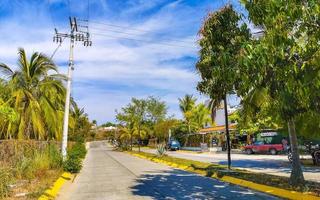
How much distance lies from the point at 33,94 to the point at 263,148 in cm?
2488

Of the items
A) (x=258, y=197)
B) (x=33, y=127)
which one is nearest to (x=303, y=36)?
(x=258, y=197)

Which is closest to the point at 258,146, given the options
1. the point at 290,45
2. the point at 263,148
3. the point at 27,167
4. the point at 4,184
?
the point at 263,148

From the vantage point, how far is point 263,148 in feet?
140

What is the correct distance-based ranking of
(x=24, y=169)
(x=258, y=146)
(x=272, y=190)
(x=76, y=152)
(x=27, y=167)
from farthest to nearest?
(x=258, y=146) < (x=76, y=152) < (x=27, y=167) < (x=24, y=169) < (x=272, y=190)

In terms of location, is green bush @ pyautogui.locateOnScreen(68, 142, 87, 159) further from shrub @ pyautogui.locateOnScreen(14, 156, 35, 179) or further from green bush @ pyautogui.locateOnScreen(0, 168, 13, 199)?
green bush @ pyautogui.locateOnScreen(0, 168, 13, 199)

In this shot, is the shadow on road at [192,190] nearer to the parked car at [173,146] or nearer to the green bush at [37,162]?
the green bush at [37,162]

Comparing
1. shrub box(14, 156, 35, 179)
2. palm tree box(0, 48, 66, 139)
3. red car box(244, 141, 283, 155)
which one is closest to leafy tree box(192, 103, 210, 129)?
red car box(244, 141, 283, 155)

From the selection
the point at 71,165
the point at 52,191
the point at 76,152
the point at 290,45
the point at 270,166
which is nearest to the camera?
the point at 290,45

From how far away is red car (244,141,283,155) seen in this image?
136ft

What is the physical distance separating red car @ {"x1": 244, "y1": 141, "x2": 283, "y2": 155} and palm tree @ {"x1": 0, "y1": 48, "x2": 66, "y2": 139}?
22236 mm

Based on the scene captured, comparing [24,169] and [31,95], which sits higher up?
[31,95]

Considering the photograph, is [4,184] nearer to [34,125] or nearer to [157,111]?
[34,125]

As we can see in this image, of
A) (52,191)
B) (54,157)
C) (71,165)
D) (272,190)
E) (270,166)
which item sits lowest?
(52,191)

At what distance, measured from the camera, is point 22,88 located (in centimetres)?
2659
